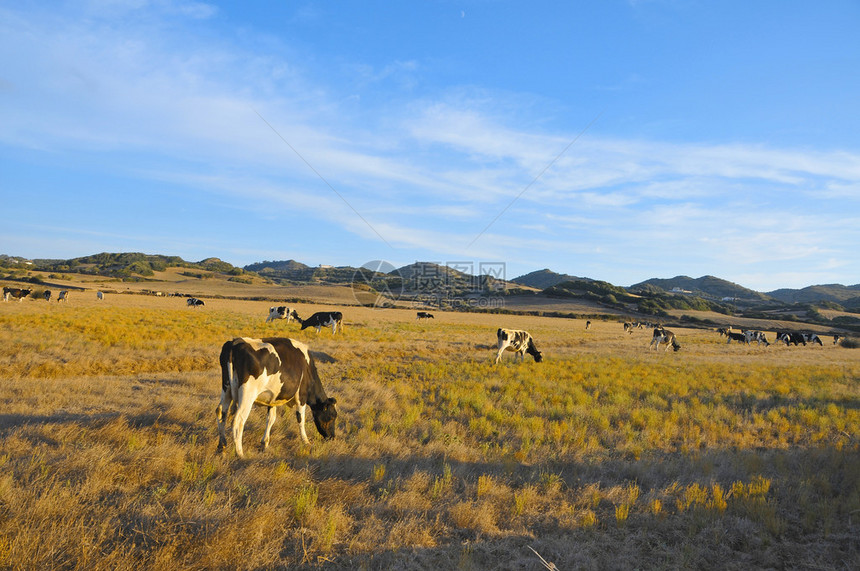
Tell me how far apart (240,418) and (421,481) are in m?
2.93

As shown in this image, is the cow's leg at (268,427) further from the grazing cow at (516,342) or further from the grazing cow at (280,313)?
the grazing cow at (280,313)

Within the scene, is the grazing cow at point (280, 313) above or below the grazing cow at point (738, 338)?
above

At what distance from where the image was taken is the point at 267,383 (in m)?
6.96

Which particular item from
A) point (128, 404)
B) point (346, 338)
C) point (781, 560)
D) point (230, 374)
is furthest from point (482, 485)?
point (346, 338)

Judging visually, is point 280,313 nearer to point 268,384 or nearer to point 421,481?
point 268,384

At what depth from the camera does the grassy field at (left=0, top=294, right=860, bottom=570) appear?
14.0 ft

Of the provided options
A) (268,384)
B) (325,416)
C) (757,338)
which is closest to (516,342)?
(325,416)

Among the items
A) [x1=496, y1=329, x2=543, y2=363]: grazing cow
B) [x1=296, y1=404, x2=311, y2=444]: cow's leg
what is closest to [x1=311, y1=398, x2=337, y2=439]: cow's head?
[x1=296, y1=404, x2=311, y2=444]: cow's leg

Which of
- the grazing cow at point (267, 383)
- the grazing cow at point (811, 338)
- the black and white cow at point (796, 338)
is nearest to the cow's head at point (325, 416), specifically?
the grazing cow at point (267, 383)

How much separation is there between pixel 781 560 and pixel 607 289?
462 feet

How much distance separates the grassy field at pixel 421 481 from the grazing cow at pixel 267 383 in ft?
1.58

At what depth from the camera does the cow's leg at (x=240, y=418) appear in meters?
6.43

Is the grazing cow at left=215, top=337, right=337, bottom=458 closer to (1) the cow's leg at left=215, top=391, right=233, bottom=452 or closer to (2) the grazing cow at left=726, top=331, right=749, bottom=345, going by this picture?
(1) the cow's leg at left=215, top=391, right=233, bottom=452

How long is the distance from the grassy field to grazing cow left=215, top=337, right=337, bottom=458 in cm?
48
